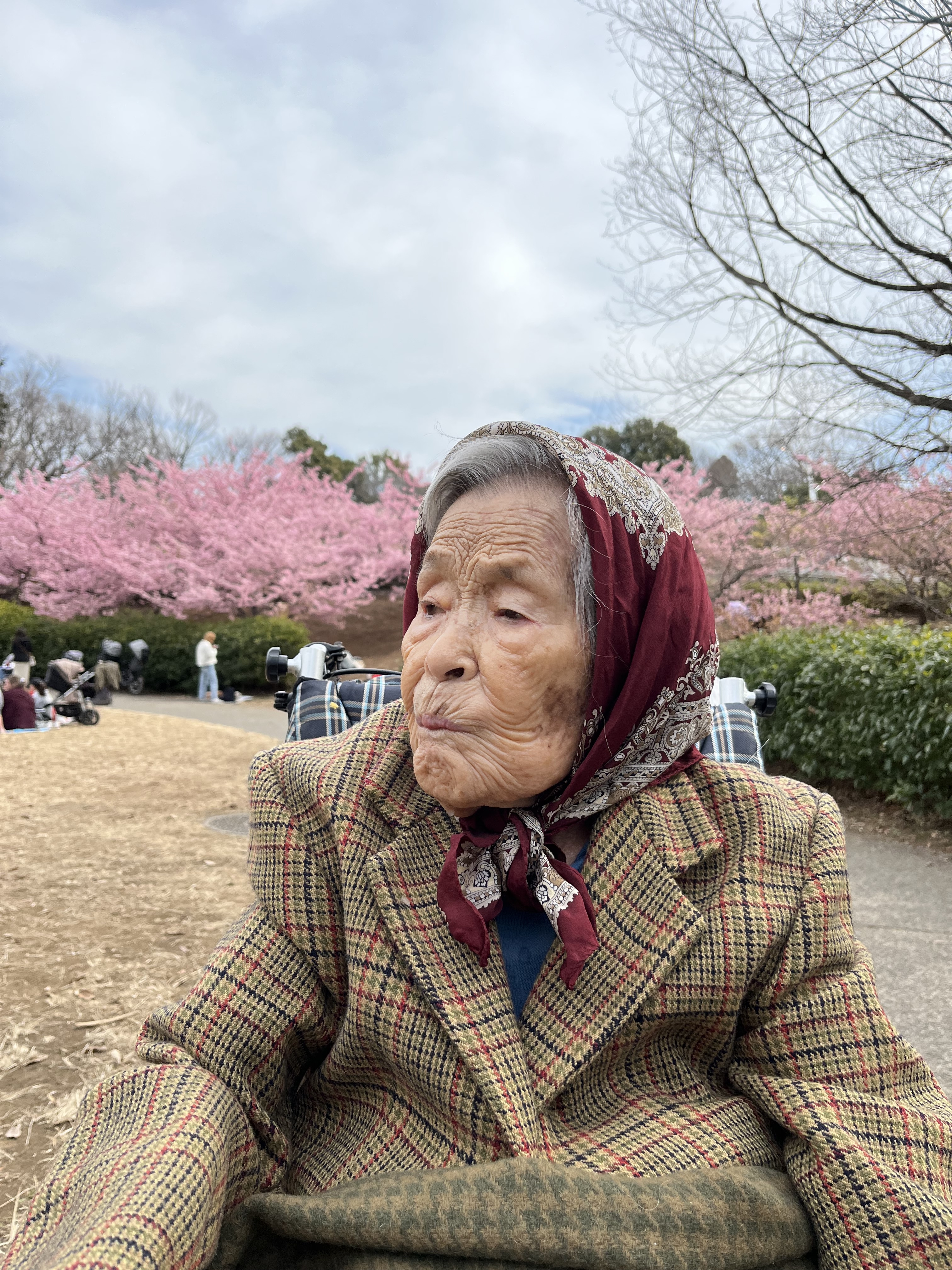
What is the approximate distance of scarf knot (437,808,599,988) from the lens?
119 cm

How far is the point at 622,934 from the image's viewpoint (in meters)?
1.23

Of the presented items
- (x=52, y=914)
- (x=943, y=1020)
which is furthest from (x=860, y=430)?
(x=52, y=914)

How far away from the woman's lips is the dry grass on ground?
1.87 meters

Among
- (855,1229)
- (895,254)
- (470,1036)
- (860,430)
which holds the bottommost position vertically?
Result: (855,1229)

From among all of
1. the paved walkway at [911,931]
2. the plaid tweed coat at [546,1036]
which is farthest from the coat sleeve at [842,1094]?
the paved walkway at [911,931]

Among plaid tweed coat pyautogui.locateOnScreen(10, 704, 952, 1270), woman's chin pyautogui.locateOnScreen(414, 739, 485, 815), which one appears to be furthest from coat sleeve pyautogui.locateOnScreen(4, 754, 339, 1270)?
woman's chin pyautogui.locateOnScreen(414, 739, 485, 815)

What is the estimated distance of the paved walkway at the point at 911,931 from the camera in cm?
350

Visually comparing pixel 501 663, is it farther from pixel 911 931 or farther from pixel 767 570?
pixel 767 570

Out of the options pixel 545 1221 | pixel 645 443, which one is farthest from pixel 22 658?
pixel 645 443

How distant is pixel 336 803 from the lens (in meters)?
1.30

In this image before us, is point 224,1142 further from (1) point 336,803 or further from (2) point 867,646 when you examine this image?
(2) point 867,646

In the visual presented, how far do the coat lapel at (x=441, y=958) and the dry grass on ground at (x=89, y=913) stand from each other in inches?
66.9

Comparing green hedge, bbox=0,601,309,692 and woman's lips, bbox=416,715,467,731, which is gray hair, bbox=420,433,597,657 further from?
green hedge, bbox=0,601,309,692

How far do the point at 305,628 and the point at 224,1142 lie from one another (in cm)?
2020
